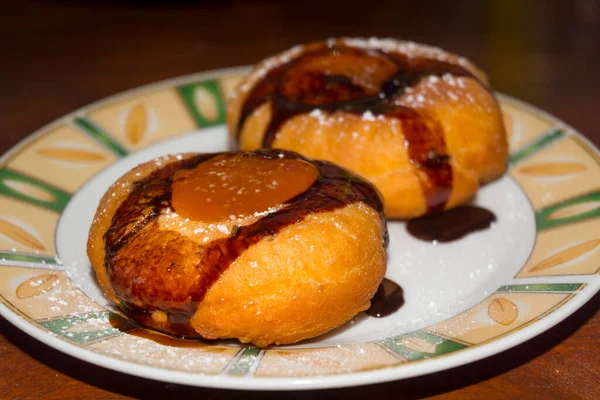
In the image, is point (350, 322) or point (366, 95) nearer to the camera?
point (350, 322)

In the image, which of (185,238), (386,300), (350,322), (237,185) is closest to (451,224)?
(386,300)

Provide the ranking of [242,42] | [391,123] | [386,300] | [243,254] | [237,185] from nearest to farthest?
[243,254], [237,185], [386,300], [391,123], [242,42]

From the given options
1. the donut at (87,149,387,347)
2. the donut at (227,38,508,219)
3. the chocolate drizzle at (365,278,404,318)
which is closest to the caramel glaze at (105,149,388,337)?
the donut at (87,149,387,347)

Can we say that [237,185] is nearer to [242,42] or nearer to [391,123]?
[391,123]

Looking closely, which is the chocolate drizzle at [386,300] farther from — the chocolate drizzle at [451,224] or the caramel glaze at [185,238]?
the chocolate drizzle at [451,224]

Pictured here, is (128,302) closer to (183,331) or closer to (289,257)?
(183,331)

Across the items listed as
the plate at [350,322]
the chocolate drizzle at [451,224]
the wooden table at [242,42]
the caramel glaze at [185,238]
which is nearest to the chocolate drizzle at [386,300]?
the plate at [350,322]

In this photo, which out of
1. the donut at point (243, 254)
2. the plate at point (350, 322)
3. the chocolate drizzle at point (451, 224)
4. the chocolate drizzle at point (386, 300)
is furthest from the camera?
the chocolate drizzle at point (451, 224)
